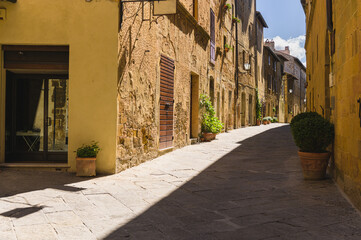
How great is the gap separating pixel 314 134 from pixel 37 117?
502 cm

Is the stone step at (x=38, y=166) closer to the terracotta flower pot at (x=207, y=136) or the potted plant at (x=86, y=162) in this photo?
the potted plant at (x=86, y=162)

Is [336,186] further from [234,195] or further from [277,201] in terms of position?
[234,195]

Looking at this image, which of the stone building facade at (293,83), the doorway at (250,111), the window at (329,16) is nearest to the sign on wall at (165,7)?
the window at (329,16)

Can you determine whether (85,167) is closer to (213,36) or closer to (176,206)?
(176,206)

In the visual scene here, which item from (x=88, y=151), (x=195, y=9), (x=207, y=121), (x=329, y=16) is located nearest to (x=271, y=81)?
(x=207, y=121)

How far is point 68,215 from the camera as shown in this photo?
11.3ft

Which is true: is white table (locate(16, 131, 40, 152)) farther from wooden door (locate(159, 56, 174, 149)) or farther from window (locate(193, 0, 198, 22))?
window (locate(193, 0, 198, 22))

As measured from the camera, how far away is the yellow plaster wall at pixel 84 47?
581 cm

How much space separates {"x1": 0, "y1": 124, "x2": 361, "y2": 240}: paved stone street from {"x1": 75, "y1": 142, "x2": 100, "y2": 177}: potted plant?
0.20 meters

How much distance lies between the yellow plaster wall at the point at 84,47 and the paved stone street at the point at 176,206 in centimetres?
78

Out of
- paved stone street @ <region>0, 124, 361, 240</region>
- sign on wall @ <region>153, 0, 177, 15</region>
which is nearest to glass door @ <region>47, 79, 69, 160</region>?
paved stone street @ <region>0, 124, 361, 240</region>

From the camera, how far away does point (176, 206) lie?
3.82m

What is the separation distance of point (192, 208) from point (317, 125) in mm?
2527

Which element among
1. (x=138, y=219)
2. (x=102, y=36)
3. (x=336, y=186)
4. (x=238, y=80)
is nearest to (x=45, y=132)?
(x=102, y=36)
